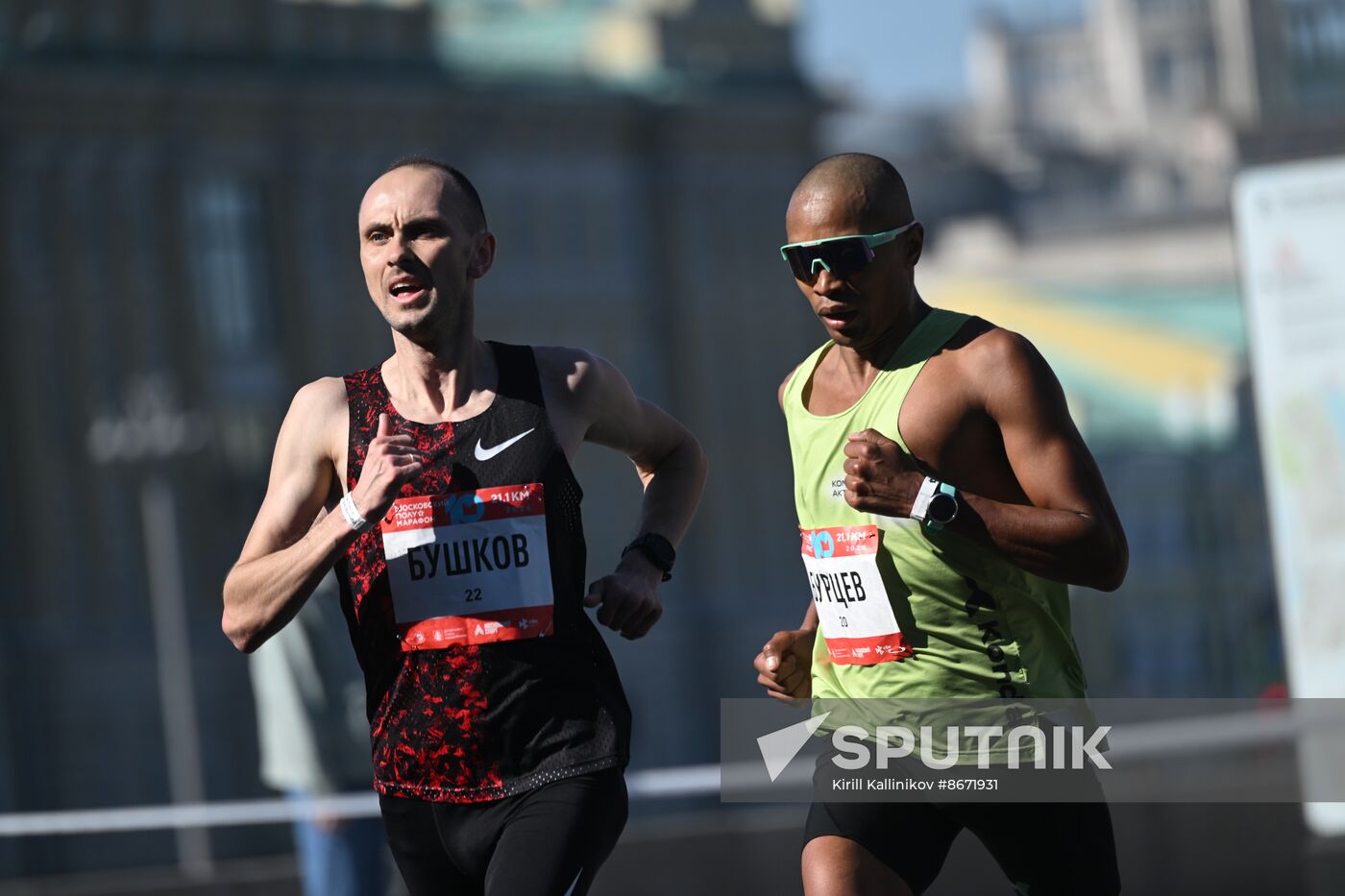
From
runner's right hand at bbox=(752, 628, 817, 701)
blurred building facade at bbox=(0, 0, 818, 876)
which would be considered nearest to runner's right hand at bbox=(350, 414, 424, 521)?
runner's right hand at bbox=(752, 628, 817, 701)

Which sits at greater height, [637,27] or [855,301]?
[637,27]

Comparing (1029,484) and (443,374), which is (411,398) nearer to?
(443,374)

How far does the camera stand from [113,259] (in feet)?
176

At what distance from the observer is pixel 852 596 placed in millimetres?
4758

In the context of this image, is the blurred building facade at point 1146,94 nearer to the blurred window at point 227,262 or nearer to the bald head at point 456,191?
the blurred window at point 227,262

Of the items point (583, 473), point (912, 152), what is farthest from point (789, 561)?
point (912, 152)

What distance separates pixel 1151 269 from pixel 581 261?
2210 centimetres

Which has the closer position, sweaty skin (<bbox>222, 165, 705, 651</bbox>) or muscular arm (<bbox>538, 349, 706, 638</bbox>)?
sweaty skin (<bbox>222, 165, 705, 651</bbox>)

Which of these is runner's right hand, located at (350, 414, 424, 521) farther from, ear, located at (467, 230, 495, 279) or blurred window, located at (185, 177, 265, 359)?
blurred window, located at (185, 177, 265, 359)

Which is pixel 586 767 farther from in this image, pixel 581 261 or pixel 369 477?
pixel 581 261

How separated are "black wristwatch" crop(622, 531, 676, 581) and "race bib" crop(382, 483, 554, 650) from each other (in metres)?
0.30

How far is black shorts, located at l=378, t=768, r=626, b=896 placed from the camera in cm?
462

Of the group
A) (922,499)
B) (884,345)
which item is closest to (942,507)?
(922,499)

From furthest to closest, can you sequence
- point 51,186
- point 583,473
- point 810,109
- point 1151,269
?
point 1151,269
point 810,109
point 583,473
point 51,186
